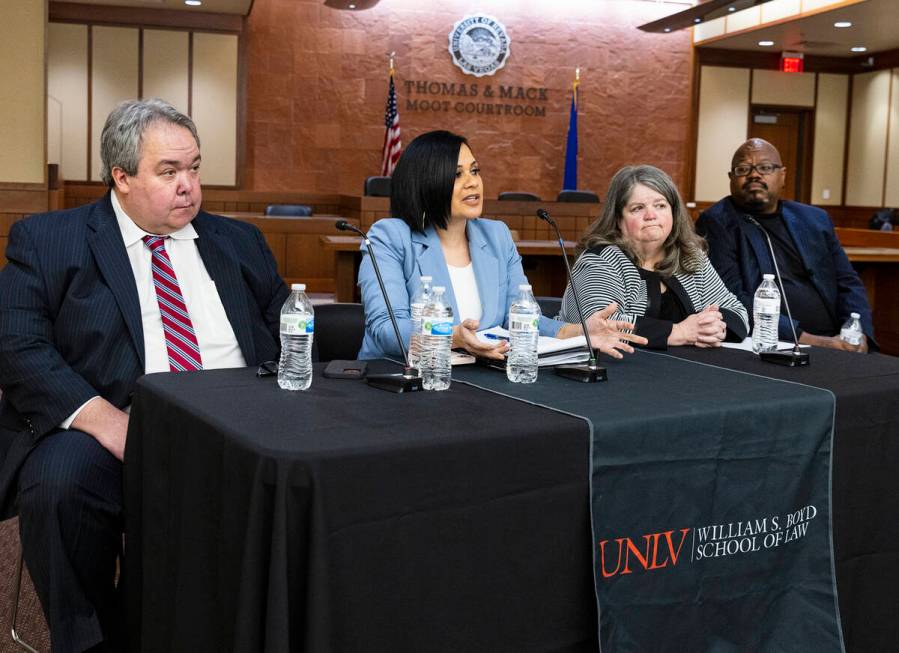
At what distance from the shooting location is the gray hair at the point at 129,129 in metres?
2.50

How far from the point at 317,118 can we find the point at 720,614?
12.3 m

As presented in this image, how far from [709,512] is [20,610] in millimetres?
1998

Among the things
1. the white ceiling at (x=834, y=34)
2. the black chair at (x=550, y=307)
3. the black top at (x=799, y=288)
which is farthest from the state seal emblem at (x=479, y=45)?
the black chair at (x=550, y=307)

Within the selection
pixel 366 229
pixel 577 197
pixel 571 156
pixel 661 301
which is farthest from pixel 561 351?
pixel 571 156

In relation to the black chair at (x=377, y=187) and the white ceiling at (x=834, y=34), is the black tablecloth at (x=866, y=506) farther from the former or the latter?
the white ceiling at (x=834, y=34)

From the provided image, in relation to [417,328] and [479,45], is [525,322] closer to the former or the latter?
[417,328]

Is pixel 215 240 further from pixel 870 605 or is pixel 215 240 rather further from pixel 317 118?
pixel 317 118

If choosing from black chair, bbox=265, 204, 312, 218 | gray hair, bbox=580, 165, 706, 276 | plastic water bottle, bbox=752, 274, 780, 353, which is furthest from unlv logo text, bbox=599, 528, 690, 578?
black chair, bbox=265, 204, 312, 218

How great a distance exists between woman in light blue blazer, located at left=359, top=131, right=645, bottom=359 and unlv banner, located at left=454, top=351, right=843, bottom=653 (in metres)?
0.61

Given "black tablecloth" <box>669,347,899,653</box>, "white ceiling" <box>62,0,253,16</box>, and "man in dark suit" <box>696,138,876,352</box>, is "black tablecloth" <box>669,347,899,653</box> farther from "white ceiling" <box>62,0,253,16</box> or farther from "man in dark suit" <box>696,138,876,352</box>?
"white ceiling" <box>62,0,253,16</box>

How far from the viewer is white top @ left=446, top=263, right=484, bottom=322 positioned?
9.29ft

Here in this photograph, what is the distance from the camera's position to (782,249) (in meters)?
4.04

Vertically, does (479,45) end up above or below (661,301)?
above

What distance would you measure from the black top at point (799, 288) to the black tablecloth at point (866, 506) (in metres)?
1.69
